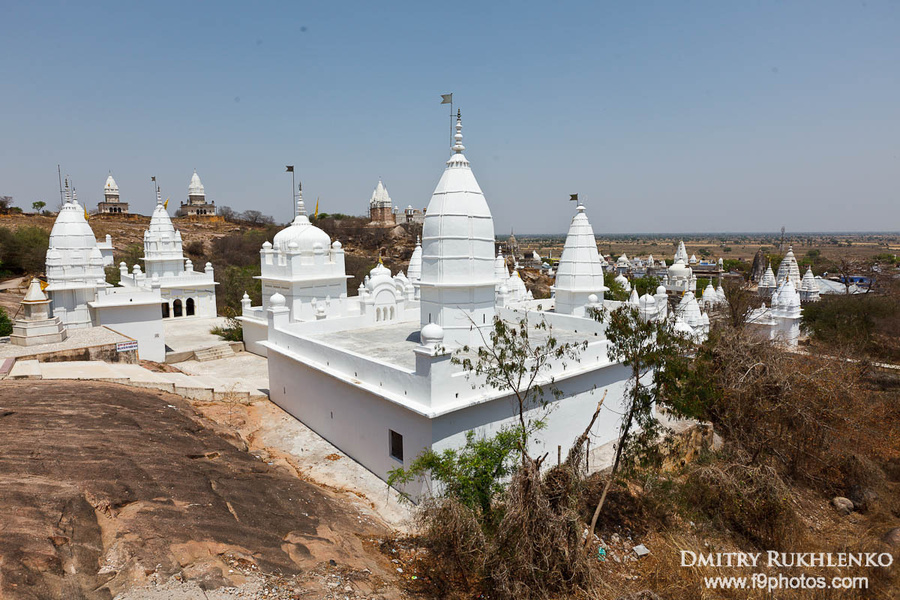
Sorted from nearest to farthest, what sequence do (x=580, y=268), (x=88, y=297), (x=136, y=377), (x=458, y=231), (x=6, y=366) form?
(x=6, y=366), (x=458, y=231), (x=136, y=377), (x=580, y=268), (x=88, y=297)

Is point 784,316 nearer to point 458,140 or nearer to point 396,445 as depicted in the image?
point 458,140

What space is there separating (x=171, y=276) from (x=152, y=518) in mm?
Result: 28787

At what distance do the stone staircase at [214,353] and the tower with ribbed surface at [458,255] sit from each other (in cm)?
1380

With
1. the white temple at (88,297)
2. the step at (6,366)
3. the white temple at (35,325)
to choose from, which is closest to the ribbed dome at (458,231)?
the step at (6,366)

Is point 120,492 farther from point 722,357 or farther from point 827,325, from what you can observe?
point 827,325

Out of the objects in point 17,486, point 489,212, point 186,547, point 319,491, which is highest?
point 489,212

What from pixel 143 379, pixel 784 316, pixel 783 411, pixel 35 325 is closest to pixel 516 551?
pixel 783 411

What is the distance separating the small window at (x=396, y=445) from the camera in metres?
12.1

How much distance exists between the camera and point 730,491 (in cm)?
1055

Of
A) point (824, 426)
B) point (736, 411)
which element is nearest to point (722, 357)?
point (736, 411)

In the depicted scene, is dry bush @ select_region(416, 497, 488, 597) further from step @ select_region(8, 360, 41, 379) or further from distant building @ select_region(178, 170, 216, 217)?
distant building @ select_region(178, 170, 216, 217)

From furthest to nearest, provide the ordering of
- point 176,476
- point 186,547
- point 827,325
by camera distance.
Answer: point 827,325 → point 176,476 → point 186,547

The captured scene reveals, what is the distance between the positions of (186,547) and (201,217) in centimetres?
8920

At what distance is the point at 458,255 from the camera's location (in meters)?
14.7
